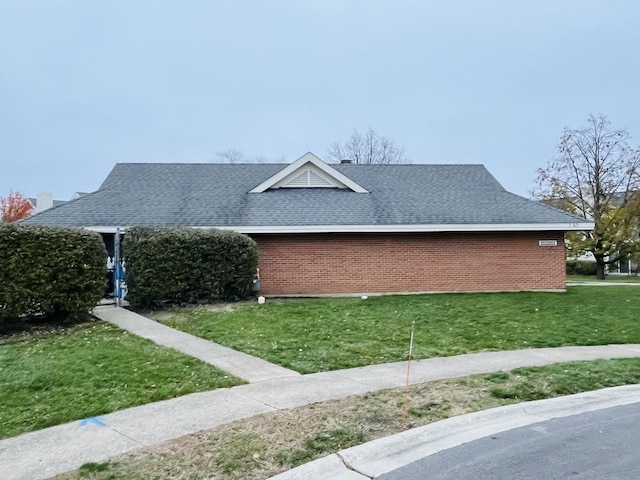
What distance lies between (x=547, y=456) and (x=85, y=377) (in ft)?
18.5

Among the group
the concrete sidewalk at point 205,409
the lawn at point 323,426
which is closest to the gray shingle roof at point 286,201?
the concrete sidewalk at point 205,409

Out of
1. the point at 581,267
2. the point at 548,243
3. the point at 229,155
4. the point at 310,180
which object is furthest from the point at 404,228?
the point at 229,155

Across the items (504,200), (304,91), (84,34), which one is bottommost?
(504,200)

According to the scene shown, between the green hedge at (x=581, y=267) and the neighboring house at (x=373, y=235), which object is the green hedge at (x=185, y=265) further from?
the green hedge at (x=581, y=267)

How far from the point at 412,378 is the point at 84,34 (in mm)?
16255

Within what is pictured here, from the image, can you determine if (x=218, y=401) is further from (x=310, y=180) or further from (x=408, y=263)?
(x=310, y=180)

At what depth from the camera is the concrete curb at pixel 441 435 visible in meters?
4.21

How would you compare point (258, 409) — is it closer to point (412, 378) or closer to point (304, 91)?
→ point (412, 378)

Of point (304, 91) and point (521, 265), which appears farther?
point (304, 91)

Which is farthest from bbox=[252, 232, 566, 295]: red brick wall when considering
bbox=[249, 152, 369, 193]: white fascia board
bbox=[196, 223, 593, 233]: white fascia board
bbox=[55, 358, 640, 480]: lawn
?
bbox=[55, 358, 640, 480]: lawn

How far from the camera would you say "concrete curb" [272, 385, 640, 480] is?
166 inches

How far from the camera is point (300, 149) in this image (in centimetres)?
5575

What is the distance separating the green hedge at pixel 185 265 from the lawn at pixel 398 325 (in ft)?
2.50

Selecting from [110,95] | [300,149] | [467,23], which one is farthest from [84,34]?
[300,149]
